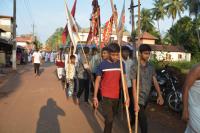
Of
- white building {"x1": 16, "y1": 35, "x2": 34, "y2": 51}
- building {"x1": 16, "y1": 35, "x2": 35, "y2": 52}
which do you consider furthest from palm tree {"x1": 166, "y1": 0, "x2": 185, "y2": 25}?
white building {"x1": 16, "y1": 35, "x2": 34, "y2": 51}

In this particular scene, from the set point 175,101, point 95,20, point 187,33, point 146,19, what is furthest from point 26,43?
point 175,101

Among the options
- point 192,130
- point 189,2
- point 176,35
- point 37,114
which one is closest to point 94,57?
point 37,114

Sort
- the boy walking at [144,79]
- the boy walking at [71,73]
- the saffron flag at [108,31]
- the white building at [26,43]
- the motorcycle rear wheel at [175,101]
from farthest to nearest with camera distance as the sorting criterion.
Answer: the white building at [26,43]
the saffron flag at [108,31]
the boy walking at [71,73]
the motorcycle rear wheel at [175,101]
the boy walking at [144,79]

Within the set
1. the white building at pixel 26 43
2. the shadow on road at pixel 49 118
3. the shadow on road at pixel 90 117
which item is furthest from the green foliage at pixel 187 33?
the shadow on road at pixel 49 118

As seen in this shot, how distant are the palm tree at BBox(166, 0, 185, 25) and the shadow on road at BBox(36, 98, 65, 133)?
194ft

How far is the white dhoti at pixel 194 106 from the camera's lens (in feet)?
12.3

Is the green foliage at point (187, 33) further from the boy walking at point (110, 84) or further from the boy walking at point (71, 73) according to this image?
the boy walking at point (110, 84)

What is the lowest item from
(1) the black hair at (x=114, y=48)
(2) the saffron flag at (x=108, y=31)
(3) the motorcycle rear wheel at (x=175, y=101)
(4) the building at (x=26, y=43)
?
(3) the motorcycle rear wheel at (x=175, y=101)

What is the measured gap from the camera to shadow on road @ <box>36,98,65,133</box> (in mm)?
7480

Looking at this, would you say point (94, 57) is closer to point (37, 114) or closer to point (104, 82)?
point (37, 114)

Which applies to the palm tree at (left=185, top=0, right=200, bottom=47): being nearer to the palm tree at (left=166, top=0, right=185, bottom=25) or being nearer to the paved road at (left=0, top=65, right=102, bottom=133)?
the palm tree at (left=166, top=0, right=185, bottom=25)

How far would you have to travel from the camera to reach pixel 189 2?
56531 millimetres

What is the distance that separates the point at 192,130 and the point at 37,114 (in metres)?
5.86

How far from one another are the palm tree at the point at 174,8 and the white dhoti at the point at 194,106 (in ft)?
214
